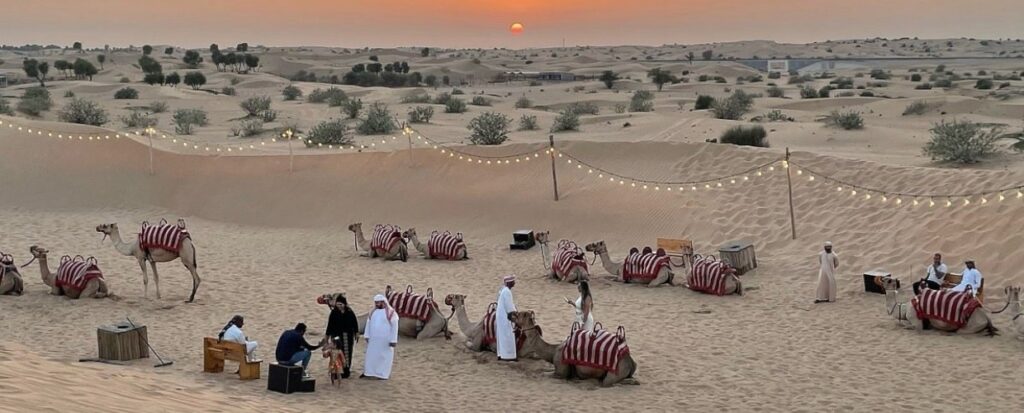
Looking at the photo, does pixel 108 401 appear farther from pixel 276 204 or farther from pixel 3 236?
pixel 276 204

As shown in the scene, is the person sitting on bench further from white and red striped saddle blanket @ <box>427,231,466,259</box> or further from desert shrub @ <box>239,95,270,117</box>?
desert shrub @ <box>239,95,270,117</box>

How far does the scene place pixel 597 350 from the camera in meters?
12.4

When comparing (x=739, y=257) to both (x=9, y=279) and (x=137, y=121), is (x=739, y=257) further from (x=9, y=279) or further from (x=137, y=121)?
(x=137, y=121)

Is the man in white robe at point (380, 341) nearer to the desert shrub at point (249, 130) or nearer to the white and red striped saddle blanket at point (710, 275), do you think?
the white and red striped saddle blanket at point (710, 275)

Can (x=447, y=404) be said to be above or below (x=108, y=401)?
below

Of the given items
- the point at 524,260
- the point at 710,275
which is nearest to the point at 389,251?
the point at 524,260

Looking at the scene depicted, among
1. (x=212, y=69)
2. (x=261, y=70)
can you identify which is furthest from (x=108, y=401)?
(x=261, y=70)

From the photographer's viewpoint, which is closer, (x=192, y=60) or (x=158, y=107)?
(x=158, y=107)

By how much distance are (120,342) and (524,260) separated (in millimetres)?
9623

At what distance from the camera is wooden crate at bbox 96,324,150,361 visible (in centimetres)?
1287

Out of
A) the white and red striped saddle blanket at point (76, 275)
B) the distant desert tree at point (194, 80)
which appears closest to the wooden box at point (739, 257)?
the white and red striped saddle blanket at point (76, 275)

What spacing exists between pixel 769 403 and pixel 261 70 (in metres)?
95.0

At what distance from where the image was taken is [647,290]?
18.2m

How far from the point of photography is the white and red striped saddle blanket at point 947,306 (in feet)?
46.8
